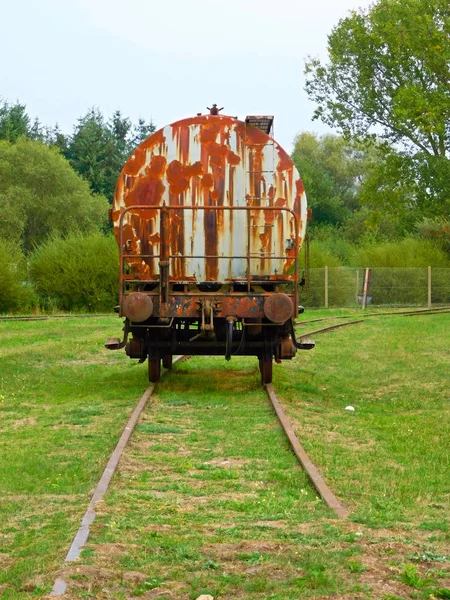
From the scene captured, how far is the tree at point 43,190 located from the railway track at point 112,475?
164 ft

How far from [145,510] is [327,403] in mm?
6608

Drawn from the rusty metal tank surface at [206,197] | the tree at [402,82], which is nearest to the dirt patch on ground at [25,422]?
the rusty metal tank surface at [206,197]

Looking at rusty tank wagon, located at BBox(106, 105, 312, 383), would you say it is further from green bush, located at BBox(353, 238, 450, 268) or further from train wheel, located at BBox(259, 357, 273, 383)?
green bush, located at BBox(353, 238, 450, 268)

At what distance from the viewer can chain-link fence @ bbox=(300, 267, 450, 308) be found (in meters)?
42.8

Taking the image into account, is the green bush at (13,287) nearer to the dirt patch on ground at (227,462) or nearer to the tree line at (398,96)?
the tree line at (398,96)

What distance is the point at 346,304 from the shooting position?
4334cm

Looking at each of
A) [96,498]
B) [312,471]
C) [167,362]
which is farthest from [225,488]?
[167,362]

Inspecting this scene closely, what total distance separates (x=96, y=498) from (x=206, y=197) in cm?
707

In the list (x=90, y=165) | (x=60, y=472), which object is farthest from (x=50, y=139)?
(x=60, y=472)

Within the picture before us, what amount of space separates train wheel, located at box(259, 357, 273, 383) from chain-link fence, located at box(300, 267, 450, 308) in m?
28.0

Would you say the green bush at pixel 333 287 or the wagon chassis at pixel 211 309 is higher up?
the wagon chassis at pixel 211 309

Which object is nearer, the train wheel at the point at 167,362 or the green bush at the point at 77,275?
the train wheel at the point at 167,362

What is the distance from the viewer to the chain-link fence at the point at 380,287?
42844mm

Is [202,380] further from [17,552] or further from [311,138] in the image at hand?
[311,138]
